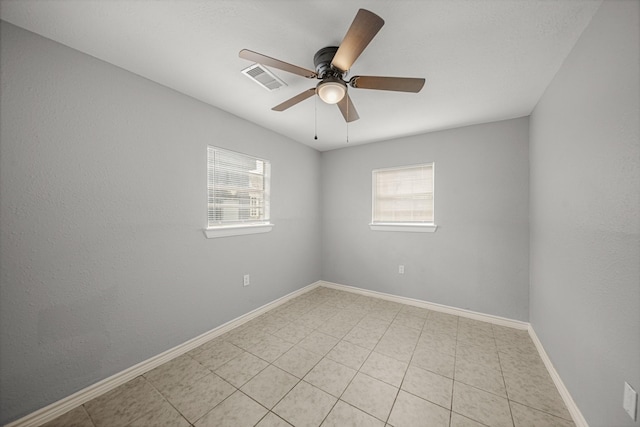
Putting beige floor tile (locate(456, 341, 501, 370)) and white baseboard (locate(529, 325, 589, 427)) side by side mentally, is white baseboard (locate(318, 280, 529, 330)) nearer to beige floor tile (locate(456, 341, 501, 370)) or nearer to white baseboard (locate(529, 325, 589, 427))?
white baseboard (locate(529, 325, 589, 427))

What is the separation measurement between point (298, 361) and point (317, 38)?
2.58 metres

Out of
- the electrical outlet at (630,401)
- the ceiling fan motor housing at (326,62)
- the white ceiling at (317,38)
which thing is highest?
Result: the white ceiling at (317,38)

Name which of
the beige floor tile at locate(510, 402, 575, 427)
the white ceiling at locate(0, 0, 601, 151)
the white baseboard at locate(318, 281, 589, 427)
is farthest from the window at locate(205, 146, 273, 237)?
the beige floor tile at locate(510, 402, 575, 427)

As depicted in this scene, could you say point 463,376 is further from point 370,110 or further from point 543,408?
point 370,110

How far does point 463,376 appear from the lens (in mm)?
1850

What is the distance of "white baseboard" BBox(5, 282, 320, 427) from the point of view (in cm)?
141

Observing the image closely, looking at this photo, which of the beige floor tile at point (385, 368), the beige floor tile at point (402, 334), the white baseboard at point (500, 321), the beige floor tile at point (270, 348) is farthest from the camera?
the beige floor tile at point (402, 334)

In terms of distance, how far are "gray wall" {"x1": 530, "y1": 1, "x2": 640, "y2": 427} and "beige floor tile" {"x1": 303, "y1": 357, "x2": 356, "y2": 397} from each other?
4.87ft

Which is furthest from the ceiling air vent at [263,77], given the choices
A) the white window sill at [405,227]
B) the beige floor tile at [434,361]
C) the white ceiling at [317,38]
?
the beige floor tile at [434,361]

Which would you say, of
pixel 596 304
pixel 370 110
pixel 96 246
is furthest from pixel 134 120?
pixel 596 304

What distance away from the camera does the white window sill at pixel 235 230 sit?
2389mm

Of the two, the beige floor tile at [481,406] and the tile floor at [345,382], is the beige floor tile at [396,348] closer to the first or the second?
the tile floor at [345,382]

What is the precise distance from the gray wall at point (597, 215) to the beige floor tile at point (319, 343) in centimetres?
179

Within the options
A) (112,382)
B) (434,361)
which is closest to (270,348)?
(112,382)
